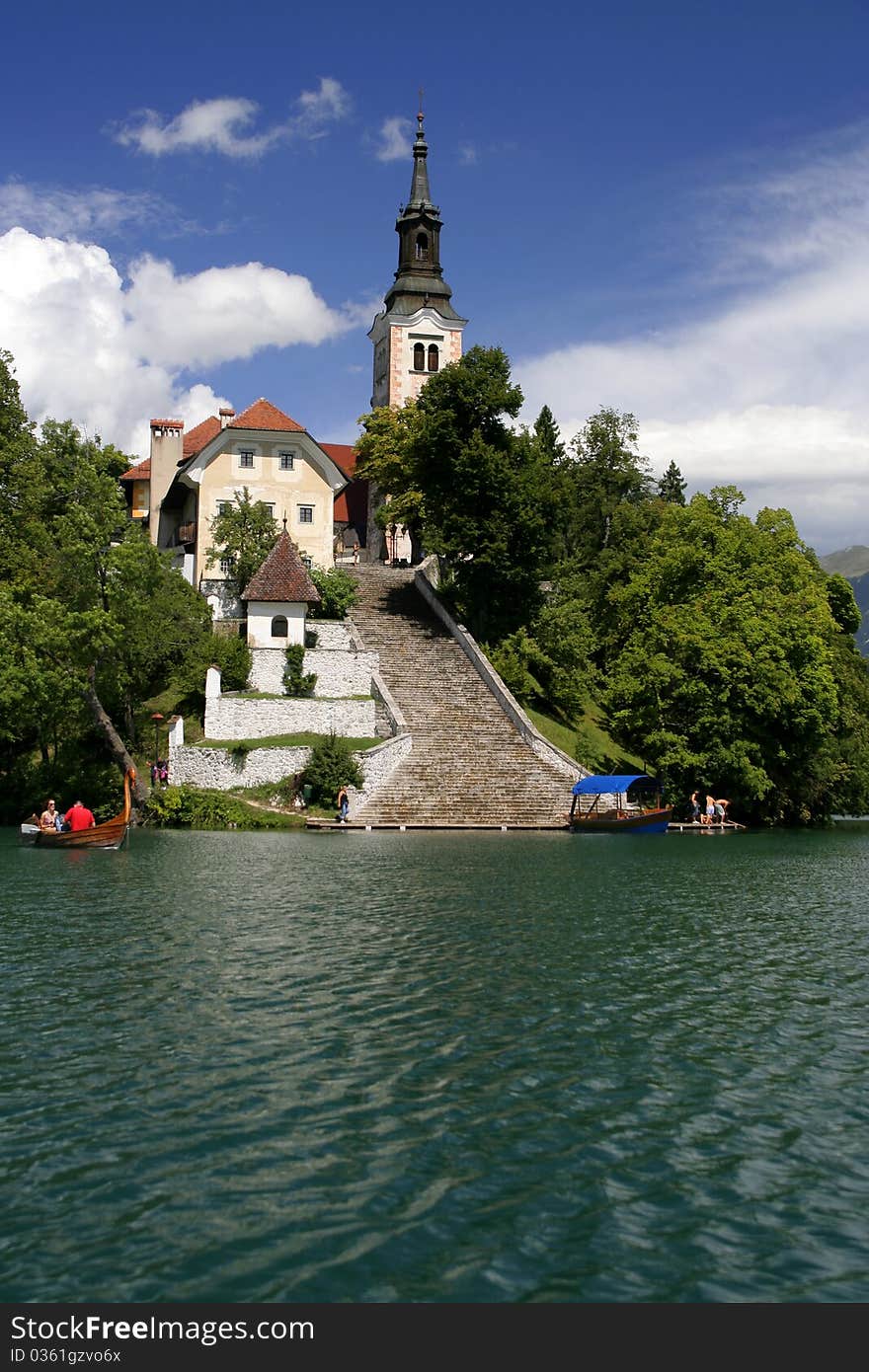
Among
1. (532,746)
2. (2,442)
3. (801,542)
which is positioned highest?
(2,442)

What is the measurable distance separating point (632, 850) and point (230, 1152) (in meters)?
31.0

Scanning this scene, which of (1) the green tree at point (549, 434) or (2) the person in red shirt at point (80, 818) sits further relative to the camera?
(1) the green tree at point (549, 434)

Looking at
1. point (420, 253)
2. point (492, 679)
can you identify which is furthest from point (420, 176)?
point (492, 679)

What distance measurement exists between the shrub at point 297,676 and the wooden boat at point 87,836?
16383mm

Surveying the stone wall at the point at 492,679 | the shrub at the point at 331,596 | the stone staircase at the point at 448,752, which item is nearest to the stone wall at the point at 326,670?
the stone staircase at the point at 448,752

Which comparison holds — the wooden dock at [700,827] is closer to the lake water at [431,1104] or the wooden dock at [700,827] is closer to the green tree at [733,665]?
the green tree at [733,665]

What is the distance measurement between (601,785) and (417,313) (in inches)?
2334

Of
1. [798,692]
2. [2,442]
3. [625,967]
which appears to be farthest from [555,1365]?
[2,442]

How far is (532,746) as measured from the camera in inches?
2103

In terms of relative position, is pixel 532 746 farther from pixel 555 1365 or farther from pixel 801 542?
pixel 555 1365

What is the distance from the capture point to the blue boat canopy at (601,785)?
159ft

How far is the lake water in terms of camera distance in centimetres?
922

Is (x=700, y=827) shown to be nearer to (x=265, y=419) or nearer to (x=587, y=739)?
(x=587, y=739)

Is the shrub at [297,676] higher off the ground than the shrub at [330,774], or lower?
higher
